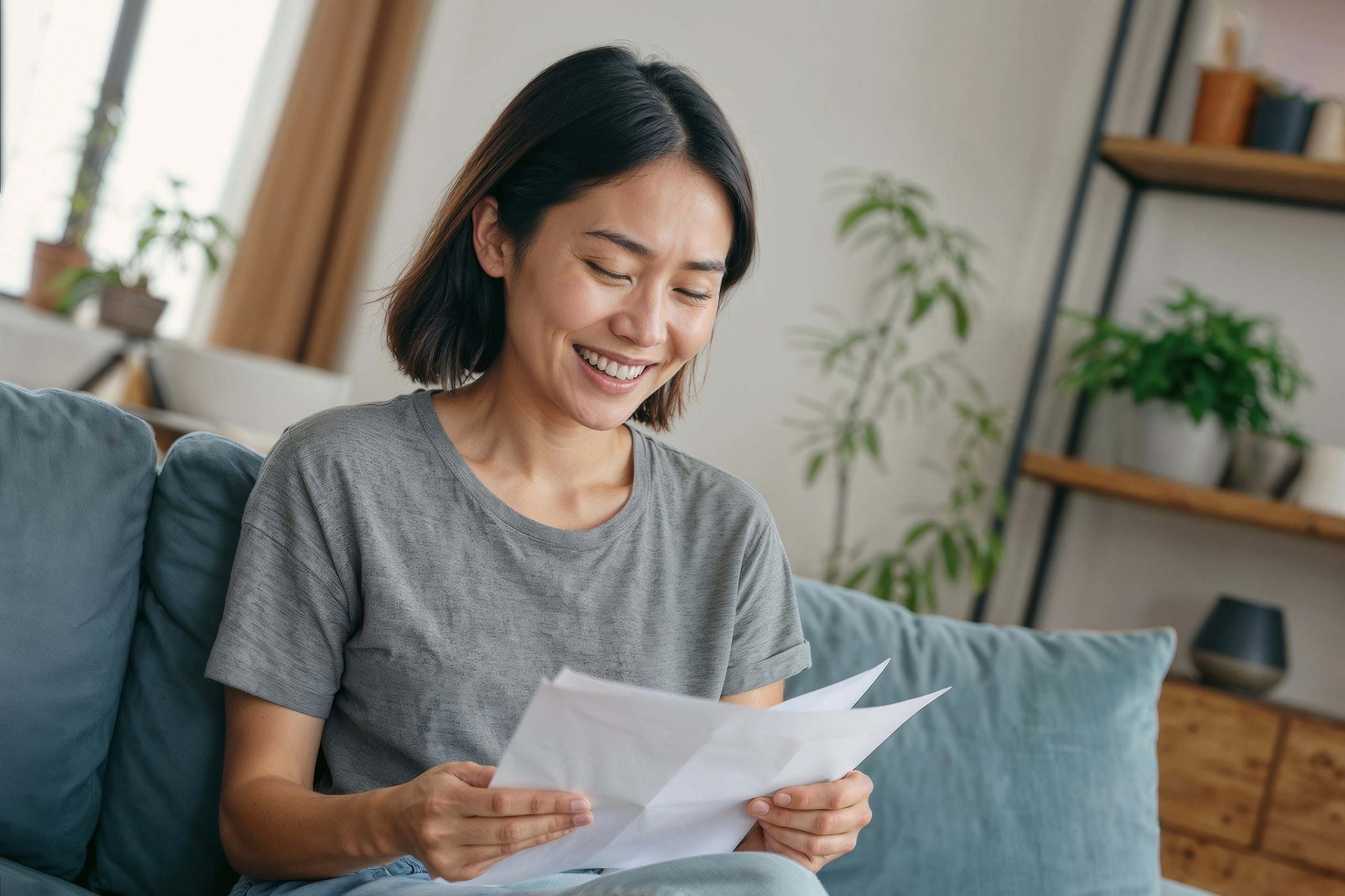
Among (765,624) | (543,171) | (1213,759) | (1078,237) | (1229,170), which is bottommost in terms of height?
(1213,759)

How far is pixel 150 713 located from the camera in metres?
1.12

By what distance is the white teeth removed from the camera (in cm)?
111

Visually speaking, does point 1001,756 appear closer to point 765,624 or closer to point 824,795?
point 765,624

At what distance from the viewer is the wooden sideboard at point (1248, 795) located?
7.72ft

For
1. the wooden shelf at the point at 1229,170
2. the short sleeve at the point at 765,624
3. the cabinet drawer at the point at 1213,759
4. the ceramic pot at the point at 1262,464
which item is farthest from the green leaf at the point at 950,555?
the short sleeve at the point at 765,624

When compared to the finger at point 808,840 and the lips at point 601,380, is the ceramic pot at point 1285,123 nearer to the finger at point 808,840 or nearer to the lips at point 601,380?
the lips at point 601,380

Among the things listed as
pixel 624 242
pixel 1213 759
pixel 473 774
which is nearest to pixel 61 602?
pixel 473 774

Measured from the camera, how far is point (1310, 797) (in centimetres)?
237

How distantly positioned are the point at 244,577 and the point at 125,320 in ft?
7.25

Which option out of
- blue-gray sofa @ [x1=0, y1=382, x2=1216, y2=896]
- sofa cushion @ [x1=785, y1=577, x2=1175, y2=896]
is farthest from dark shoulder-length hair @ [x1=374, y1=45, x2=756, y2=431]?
sofa cushion @ [x1=785, y1=577, x2=1175, y2=896]

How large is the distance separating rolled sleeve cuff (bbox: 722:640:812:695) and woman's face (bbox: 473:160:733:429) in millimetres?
262

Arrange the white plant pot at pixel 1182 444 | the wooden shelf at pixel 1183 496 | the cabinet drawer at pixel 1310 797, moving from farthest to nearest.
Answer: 1. the white plant pot at pixel 1182 444
2. the wooden shelf at pixel 1183 496
3. the cabinet drawer at pixel 1310 797

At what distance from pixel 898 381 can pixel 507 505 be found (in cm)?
222

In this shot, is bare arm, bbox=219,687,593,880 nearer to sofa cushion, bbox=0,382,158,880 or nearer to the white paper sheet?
the white paper sheet
